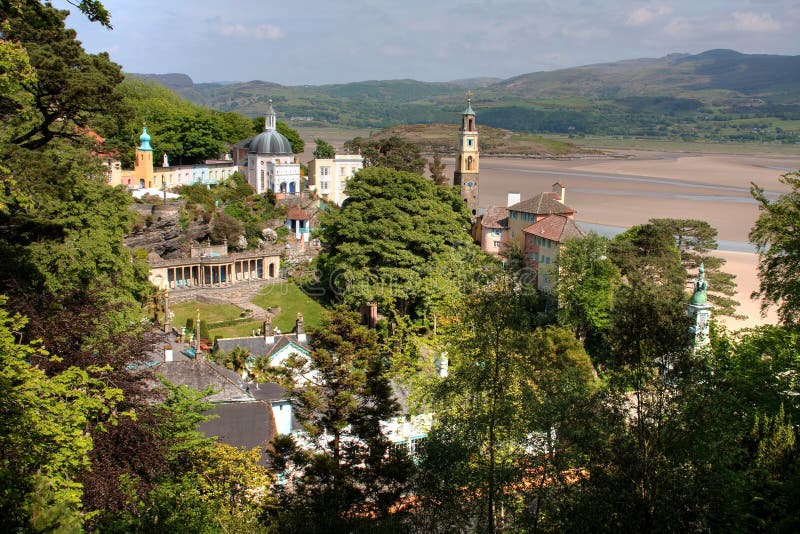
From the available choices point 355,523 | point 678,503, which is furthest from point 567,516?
point 355,523

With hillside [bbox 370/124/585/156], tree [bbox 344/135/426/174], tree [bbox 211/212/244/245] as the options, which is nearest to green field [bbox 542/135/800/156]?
hillside [bbox 370/124/585/156]

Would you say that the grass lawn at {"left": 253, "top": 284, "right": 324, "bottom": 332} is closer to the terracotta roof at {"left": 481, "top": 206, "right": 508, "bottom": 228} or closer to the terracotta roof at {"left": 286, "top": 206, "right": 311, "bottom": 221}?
the terracotta roof at {"left": 286, "top": 206, "right": 311, "bottom": 221}

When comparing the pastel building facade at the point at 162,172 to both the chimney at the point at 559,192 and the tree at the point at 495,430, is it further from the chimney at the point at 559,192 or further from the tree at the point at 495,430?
the tree at the point at 495,430

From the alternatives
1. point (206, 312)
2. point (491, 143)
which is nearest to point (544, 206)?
point (206, 312)

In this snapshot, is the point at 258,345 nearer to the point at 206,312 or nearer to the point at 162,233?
the point at 206,312

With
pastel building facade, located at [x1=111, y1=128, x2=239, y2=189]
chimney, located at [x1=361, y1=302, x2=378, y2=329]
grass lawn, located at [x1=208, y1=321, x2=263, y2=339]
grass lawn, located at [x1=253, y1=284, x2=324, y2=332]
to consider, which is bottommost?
grass lawn, located at [x1=208, y1=321, x2=263, y2=339]

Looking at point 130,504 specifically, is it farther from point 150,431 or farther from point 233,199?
point 233,199
